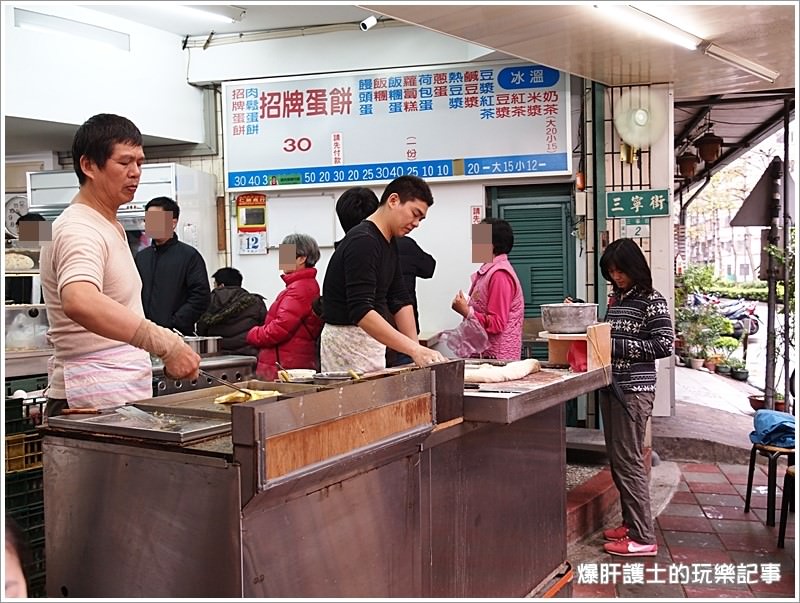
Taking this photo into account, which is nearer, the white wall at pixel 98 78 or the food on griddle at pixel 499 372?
the food on griddle at pixel 499 372

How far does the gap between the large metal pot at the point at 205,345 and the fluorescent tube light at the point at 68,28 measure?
3083 mm

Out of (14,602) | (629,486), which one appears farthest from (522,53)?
(14,602)

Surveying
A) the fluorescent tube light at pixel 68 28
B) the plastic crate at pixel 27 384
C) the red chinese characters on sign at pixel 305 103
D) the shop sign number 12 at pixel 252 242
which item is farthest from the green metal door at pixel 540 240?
the plastic crate at pixel 27 384

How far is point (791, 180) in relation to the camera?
6.65 metres

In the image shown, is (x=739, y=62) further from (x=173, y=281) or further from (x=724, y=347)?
(x=724, y=347)

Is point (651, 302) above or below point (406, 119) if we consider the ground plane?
below

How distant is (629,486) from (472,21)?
2.66 meters

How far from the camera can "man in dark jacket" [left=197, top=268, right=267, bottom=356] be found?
177 inches

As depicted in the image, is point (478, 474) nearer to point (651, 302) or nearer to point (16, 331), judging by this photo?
point (651, 302)

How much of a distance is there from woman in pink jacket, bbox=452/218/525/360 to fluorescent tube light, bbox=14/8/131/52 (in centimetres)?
364

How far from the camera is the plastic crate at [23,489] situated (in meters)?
2.74

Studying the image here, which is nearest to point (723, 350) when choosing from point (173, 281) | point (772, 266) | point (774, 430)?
point (772, 266)

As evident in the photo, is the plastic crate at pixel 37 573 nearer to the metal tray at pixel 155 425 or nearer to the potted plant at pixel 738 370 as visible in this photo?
the metal tray at pixel 155 425

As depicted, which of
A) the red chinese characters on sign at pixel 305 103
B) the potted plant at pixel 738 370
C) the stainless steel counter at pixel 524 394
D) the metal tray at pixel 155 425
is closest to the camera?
the metal tray at pixel 155 425
